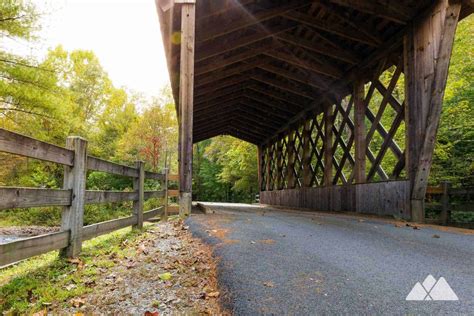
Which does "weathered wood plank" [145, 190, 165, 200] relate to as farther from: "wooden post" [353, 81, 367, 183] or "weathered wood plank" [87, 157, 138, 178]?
"wooden post" [353, 81, 367, 183]

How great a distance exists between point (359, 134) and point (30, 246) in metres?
6.61

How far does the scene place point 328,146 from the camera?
9031 mm

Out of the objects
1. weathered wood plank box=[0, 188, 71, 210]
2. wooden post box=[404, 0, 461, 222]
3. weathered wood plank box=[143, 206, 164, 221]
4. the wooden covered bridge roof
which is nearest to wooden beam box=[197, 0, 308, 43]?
the wooden covered bridge roof

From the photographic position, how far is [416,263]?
2.36 meters

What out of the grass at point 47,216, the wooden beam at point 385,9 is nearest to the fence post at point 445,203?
the wooden beam at point 385,9

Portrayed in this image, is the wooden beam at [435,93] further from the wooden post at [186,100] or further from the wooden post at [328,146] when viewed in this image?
the wooden post at [186,100]

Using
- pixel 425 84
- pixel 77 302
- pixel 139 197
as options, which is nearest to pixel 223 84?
pixel 139 197

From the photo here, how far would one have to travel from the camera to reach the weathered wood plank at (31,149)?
2174 millimetres

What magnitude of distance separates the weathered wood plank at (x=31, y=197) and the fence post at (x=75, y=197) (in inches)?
3.6

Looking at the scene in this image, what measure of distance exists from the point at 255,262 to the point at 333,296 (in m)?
0.73

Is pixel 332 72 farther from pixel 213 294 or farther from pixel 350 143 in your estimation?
pixel 213 294

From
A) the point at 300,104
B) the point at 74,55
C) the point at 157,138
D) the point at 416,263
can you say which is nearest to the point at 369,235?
the point at 416,263

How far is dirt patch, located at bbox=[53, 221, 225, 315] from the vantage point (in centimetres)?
180

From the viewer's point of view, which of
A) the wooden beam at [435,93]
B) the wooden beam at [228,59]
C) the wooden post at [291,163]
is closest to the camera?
the wooden beam at [435,93]
